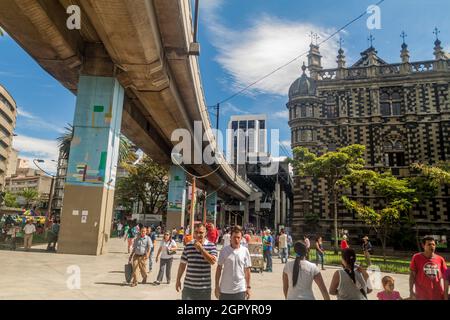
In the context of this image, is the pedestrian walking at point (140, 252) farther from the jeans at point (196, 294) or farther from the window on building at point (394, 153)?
the window on building at point (394, 153)

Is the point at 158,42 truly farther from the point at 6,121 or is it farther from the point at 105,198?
the point at 6,121

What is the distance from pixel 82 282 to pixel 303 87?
39.7 m

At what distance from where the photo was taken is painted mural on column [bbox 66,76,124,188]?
16.1m

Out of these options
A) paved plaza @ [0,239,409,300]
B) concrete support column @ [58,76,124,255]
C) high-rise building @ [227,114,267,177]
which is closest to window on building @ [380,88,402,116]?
paved plaza @ [0,239,409,300]

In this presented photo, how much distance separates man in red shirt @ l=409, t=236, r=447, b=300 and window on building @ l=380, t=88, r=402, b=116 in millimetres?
39922

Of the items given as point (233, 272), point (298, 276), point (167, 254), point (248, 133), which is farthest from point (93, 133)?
point (248, 133)

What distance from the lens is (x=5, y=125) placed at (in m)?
82.8

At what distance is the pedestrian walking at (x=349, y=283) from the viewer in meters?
4.74

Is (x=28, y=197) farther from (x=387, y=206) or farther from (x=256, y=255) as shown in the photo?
(x=256, y=255)

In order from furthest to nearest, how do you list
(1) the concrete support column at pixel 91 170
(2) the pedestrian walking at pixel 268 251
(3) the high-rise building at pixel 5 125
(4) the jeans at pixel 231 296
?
(3) the high-rise building at pixel 5 125 → (2) the pedestrian walking at pixel 268 251 → (1) the concrete support column at pixel 91 170 → (4) the jeans at pixel 231 296

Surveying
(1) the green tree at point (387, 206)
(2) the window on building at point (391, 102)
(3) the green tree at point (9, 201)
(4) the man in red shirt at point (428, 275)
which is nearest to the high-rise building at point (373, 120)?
(2) the window on building at point (391, 102)

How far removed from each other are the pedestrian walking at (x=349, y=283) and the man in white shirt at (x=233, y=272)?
138cm

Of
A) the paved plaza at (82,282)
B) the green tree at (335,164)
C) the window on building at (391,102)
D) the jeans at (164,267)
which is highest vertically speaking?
the window on building at (391,102)

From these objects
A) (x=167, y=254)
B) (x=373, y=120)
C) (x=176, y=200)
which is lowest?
(x=167, y=254)
